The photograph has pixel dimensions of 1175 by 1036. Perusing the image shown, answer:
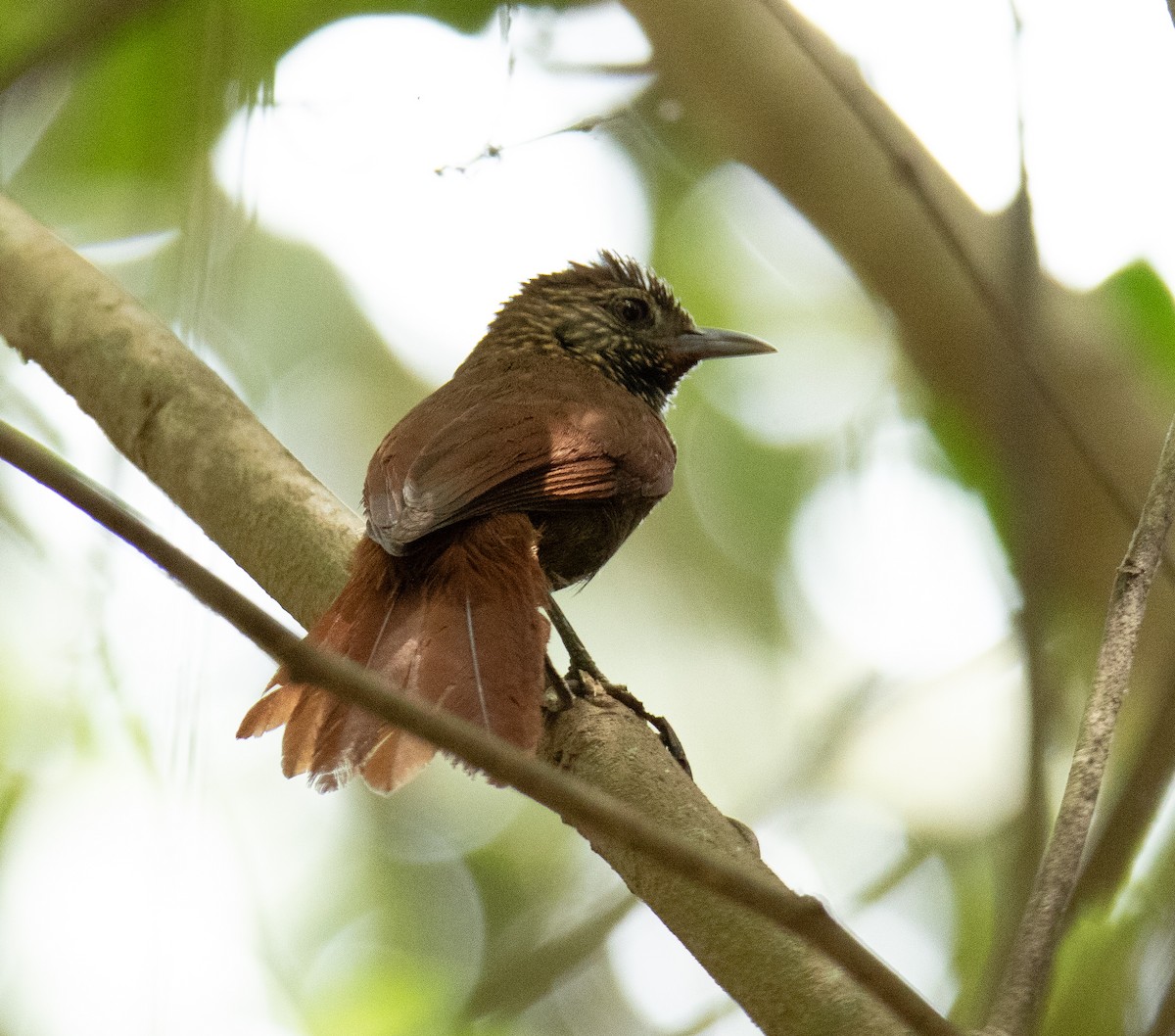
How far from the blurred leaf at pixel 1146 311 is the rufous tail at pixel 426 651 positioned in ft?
→ 4.88

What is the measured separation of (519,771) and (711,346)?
3255 millimetres

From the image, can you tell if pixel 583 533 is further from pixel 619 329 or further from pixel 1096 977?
pixel 1096 977

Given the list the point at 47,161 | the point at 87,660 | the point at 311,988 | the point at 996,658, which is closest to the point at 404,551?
the point at 87,660

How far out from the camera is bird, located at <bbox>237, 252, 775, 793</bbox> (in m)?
2.25

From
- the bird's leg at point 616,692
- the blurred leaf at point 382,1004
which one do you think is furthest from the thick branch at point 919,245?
the blurred leaf at point 382,1004

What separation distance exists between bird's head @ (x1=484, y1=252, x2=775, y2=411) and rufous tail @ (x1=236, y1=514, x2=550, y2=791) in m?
1.50

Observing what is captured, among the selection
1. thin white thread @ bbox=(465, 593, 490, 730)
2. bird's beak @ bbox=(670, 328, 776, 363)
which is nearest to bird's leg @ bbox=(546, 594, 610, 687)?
thin white thread @ bbox=(465, 593, 490, 730)

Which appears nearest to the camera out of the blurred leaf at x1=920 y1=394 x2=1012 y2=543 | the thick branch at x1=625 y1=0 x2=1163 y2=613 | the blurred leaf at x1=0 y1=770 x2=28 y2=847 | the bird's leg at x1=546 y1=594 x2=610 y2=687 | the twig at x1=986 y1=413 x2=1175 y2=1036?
the twig at x1=986 y1=413 x2=1175 y2=1036

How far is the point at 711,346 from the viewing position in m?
4.35

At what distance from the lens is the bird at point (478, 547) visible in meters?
2.25

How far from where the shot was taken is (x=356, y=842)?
536cm

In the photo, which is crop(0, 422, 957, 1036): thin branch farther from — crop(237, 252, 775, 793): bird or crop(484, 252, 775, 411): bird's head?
crop(484, 252, 775, 411): bird's head

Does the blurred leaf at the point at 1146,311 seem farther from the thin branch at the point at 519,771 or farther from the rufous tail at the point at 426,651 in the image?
the thin branch at the point at 519,771

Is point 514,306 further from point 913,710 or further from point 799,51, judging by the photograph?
point 913,710
